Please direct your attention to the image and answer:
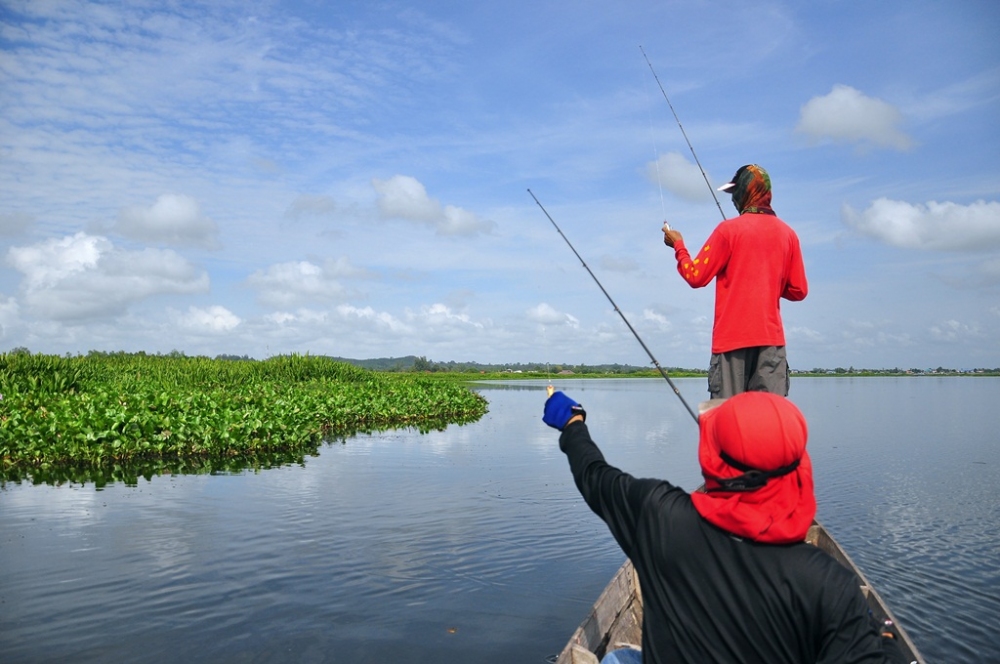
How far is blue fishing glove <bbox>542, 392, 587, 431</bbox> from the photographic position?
9.68 ft

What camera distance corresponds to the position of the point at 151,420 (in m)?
15.1

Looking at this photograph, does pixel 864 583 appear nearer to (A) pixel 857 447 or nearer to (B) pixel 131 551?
(B) pixel 131 551

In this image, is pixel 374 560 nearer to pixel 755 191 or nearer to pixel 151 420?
pixel 755 191

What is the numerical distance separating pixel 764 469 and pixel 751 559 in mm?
283

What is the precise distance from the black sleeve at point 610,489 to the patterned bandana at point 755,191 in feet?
8.86

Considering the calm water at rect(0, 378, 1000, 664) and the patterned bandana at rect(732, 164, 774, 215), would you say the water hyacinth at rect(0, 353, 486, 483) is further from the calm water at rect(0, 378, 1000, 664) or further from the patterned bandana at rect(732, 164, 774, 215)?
the patterned bandana at rect(732, 164, 774, 215)

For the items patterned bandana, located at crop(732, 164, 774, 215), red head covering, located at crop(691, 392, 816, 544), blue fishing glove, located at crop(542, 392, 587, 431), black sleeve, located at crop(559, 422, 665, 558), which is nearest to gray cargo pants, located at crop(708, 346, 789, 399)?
patterned bandana, located at crop(732, 164, 774, 215)

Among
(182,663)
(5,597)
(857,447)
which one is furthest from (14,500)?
(857,447)

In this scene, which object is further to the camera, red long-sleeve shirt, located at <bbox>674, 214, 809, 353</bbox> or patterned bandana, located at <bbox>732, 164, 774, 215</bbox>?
patterned bandana, located at <bbox>732, 164, 774, 215</bbox>

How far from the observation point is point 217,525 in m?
9.79

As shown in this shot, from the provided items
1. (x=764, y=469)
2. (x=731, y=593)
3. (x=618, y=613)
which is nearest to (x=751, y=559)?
(x=731, y=593)

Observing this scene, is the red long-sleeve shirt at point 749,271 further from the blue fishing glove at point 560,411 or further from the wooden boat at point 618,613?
the blue fishing glove at point 560,411

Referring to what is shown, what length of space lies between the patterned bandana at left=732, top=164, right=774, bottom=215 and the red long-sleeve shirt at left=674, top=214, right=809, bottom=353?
0.09 metres

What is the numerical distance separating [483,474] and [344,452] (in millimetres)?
4241
